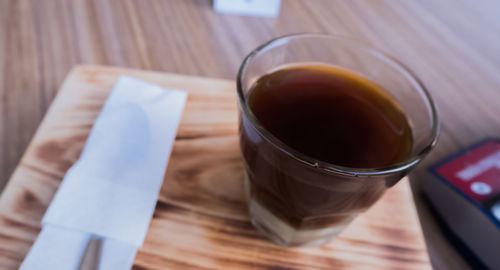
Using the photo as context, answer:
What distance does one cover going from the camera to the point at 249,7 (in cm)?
72

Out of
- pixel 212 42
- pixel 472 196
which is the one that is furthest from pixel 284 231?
pixel 212 42

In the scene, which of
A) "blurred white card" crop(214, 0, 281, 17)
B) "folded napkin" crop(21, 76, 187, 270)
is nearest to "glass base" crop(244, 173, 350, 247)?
"folded napkin" crop(21, 76, 187, 270)

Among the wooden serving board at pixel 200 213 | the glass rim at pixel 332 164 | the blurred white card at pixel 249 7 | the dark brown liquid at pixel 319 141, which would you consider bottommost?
the wooden serving board at pixel 200 213

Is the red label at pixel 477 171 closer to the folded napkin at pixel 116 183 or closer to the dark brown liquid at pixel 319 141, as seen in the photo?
the dark brown liquid at pixel 319 141

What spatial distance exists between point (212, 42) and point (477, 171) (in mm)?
454

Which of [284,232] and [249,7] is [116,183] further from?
[249,7]

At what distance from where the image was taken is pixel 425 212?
462 millimetres

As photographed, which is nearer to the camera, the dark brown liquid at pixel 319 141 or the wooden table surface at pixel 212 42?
the dark brown liquid at pixel 319 141

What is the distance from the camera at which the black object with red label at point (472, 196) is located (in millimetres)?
398

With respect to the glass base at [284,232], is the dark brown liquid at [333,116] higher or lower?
higher

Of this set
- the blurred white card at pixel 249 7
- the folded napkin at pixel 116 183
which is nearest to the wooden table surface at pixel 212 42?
the blurred white card at pixel 249 7

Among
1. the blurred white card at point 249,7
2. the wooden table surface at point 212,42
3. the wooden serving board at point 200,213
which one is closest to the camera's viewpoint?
the wooden serving board at point 200,213

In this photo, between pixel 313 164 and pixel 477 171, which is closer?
pixel 313 164

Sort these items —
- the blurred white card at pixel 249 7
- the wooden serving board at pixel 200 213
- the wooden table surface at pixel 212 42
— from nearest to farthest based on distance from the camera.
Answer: the wooden serving board at pixel 200 213, the wooden table surface at pixel 212 42, the blurred white card at pixel 249 7
